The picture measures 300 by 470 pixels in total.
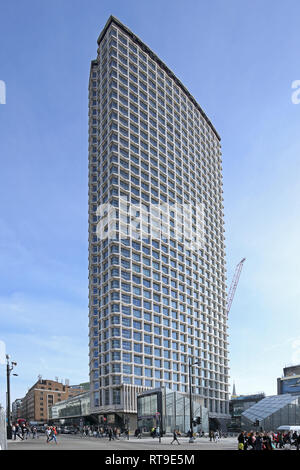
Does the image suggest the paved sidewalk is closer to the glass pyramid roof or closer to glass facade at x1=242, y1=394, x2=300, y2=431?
glass facade at x1=242, y1=394, x2=300, y2=431

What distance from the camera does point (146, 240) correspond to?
114 meters

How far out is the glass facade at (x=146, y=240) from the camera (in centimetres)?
10444

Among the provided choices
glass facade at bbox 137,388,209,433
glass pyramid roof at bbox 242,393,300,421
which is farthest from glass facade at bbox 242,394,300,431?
glass facade at bbox 137,388,209,433

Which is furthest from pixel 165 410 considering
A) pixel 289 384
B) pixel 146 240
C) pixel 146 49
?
pixel 289 384

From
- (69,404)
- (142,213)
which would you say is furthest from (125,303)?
(69,404)

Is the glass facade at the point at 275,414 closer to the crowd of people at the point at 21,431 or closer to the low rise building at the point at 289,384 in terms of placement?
the crowd of people at the point at 21,431

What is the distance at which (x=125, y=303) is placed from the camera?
340 ft

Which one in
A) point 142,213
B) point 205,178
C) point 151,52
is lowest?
point 142,213

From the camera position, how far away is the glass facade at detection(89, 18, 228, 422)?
343 feet

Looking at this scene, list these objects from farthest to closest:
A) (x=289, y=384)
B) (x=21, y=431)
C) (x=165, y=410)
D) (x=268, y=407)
Result: (x=289, y=384) → (x=268, y=407) → (x=165, y=410) → (x=21, y=431)

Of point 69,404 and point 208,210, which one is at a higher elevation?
point 208,210

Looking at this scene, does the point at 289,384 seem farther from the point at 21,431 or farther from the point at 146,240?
the point at 21,431
